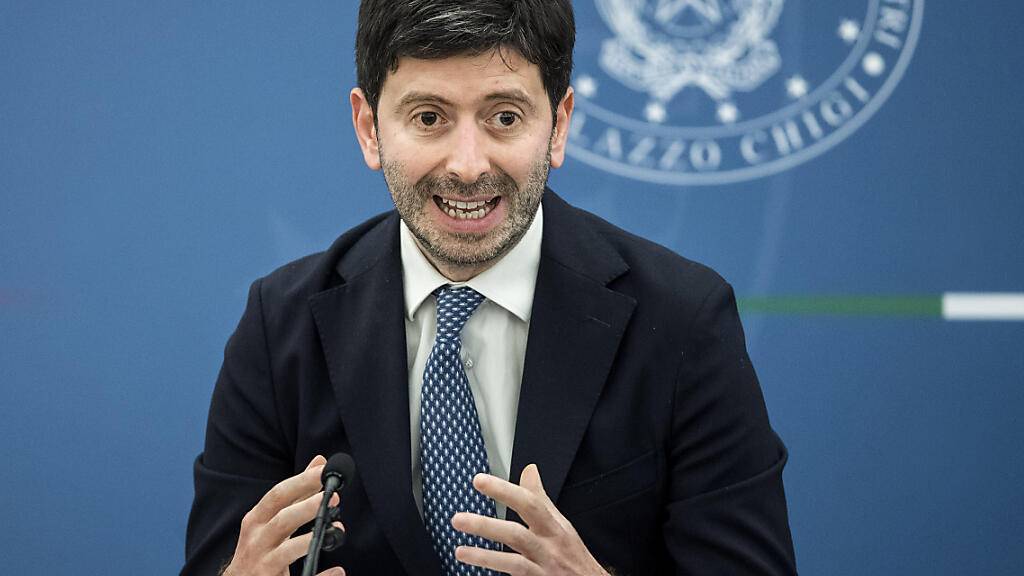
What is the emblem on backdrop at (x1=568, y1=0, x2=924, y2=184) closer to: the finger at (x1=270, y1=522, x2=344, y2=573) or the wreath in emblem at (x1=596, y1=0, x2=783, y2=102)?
the wreath in emblem at (x1=596, y1=0, x2=783, y2=102)

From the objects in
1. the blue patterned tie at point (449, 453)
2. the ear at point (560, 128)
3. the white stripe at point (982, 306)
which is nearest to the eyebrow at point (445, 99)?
the ear at point (560, 128)

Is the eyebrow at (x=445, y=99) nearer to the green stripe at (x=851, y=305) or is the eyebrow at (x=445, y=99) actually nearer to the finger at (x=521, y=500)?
the finger at (x=521, y=500)

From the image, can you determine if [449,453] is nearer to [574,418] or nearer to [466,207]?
[574,418]

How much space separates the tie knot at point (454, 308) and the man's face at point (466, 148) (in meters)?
0.07

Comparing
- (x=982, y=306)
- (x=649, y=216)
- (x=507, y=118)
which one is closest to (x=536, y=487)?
(x=507, y=118)

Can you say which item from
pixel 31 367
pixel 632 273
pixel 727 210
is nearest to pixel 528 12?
pixel 632 273

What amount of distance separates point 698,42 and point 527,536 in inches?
49.3

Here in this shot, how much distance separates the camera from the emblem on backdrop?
2.28m

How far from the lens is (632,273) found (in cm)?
168

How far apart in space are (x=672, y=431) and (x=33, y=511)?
1580mm

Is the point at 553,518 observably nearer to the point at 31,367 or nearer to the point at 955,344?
the point at 955,344

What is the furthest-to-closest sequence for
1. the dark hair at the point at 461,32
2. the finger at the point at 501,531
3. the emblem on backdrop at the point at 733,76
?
the emblem on backdrop at the point at 733,76
the dark hair at the point at 461,32
the finger at the point at 501,531

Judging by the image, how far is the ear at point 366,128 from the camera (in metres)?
1.67


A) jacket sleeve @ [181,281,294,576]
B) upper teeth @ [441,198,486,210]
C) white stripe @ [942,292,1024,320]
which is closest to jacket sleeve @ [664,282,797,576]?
upper teeth @ [441,198,486,210]
